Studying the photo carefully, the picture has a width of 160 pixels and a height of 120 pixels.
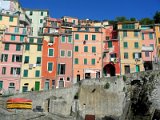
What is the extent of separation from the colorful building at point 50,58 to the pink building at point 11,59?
4394 millimetres

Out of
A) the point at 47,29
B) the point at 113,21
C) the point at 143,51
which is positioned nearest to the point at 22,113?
the point at 47,29

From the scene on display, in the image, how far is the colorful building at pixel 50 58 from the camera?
47844 millimetres

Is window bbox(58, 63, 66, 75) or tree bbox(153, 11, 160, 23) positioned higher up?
tree bbox(153, 11, 160, 23)

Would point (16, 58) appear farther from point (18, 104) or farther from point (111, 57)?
point (111, 57)

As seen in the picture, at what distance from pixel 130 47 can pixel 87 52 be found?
8511mm

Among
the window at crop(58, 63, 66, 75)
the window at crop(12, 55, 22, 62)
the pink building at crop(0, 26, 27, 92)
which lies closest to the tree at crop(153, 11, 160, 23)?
the window at crop(58, 63, 66, 75)

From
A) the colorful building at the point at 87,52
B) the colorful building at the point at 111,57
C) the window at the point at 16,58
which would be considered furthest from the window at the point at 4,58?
the colorful building at the point at 111,57

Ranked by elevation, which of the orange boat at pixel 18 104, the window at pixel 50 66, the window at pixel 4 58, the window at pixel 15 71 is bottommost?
the orange boat at pixel 18 104

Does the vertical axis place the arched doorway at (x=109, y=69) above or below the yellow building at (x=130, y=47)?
below

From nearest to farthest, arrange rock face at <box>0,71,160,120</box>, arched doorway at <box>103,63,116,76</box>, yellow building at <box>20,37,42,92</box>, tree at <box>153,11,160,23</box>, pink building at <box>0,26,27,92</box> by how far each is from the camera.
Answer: rock face at <box>0,71,160,120</box> → pink building at <box>0,26,27,92</box> → yellow building at <box>20,37,42,92</box> → arched doorway at <box>103,63,116,76</box> → tree at <box>153,11,160,23</box>

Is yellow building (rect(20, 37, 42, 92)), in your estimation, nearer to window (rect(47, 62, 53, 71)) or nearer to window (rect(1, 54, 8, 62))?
window (rect(47, 62, 53, 71))

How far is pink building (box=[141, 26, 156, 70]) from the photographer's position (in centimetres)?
5128

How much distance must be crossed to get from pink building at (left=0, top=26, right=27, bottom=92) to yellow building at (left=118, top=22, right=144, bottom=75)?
19350mm

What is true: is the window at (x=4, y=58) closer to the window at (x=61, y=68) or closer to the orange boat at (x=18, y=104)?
the window at (x=61, y=68)
